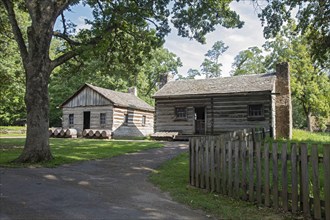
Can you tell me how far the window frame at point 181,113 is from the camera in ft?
84.2

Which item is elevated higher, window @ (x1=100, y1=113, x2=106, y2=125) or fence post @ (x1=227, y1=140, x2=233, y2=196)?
window @ (x1=100, y1=113, x2=106, y2=125)

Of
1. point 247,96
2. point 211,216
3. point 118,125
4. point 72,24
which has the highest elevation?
point 72,24

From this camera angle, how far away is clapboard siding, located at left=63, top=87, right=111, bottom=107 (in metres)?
30.9

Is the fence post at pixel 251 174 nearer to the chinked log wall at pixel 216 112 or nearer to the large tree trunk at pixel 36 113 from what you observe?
the large tree trunk at pixel 36 113

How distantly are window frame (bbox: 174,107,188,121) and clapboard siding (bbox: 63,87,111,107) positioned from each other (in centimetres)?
797

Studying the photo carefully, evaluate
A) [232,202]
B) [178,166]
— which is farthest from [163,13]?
[232,202]

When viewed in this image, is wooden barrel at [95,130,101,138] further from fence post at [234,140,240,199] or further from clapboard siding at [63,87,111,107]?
fence post at [234,140,240,199]

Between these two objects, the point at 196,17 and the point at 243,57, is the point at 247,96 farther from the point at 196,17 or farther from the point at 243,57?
the point at 243,57

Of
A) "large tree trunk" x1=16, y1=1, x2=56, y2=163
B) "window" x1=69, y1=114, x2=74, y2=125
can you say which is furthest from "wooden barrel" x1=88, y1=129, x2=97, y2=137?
"large tree trunk" x1=16, y1=1, x2=56, y2=163

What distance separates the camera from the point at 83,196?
597 centimetres

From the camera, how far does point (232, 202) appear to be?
5.79 m

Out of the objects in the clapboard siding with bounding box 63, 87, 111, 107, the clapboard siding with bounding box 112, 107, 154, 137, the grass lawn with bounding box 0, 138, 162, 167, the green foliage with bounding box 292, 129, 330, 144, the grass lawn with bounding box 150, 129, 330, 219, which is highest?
the clapboard siding with bounding box 63, 87, 111, 107

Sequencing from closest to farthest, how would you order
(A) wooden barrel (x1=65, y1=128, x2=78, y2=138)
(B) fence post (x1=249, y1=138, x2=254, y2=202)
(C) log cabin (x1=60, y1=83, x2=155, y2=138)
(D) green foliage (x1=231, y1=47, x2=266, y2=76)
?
1. (B) fence post (x1=249, y1=138, x2=254, y2=202)
2. (A) wooden barrel (x1=65, y1=128, x2=78, y2=138)
3. (C) log cabin (x1=60, y1=83, x2=155, y2=138)
4. (D) green foliage (x1=231, y1=47, x2=266, y2=76)

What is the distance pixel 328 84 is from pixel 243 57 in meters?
21.8
